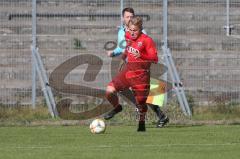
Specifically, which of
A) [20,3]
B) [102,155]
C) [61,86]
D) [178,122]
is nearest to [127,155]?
[102,155]

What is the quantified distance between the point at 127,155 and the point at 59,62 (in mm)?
10424

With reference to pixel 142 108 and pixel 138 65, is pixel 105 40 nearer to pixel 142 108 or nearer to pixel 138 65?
pixel 138 65

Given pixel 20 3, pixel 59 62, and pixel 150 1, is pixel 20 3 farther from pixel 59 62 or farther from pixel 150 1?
pixel 150 1

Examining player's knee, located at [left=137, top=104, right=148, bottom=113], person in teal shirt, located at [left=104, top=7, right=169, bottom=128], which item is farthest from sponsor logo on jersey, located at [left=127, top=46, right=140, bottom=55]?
player's knee, located at [left=137, top=104, right=148, bottom=113]

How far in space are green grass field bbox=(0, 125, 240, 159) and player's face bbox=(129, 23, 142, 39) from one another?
187cm

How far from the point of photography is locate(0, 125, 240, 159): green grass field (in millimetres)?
11281

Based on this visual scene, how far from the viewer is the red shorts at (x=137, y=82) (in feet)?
52.1

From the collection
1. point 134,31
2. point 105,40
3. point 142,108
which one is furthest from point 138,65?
point 105,40

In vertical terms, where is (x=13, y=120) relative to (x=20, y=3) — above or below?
below

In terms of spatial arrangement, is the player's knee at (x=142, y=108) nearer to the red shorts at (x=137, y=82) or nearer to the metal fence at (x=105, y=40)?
the red shorts at (x=137, y=82)

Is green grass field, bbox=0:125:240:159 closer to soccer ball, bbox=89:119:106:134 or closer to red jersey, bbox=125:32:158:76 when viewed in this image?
soccer ball, bbox=89:119:106:134

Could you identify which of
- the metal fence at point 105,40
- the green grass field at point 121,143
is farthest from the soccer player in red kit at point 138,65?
the metal fence at point 105,40

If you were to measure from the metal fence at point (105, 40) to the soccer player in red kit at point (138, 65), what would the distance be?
4674mm

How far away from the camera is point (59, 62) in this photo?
2136 cm
